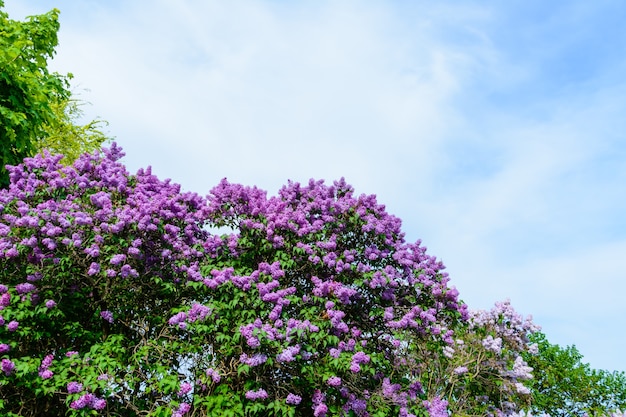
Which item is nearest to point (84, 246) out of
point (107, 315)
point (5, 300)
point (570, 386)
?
point (107, 315)

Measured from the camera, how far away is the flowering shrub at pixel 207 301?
838cm

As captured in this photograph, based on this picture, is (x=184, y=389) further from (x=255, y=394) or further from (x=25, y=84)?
(x=25, y=84)

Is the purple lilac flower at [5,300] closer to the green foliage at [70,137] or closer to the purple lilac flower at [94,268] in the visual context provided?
the purple lilac flower at [94,268]

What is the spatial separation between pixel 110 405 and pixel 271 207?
3.81 meters

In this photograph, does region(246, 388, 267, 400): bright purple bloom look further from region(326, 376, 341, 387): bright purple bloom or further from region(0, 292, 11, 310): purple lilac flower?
region(0, 292, 11, 310): purple lilac flower

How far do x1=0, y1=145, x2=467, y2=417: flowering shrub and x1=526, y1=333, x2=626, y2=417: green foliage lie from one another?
1551 centimetres

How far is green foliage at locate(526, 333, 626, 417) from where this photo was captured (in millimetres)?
23828

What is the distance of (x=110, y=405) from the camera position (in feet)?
28.8

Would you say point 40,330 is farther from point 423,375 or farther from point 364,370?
point 423,375

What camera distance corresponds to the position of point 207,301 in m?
9.30

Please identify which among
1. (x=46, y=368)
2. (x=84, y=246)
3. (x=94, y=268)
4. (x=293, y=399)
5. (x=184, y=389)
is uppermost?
(x=84, y=246)

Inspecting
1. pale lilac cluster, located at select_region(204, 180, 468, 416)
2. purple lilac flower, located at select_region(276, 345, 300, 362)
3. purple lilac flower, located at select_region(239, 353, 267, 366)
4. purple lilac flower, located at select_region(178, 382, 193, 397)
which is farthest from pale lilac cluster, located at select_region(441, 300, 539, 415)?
purple lilac flower, located at select_region(178, 382, 193, 397)

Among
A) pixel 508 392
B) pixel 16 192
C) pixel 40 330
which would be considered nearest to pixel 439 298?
pixel 508 392

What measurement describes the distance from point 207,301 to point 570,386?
19619 mm
